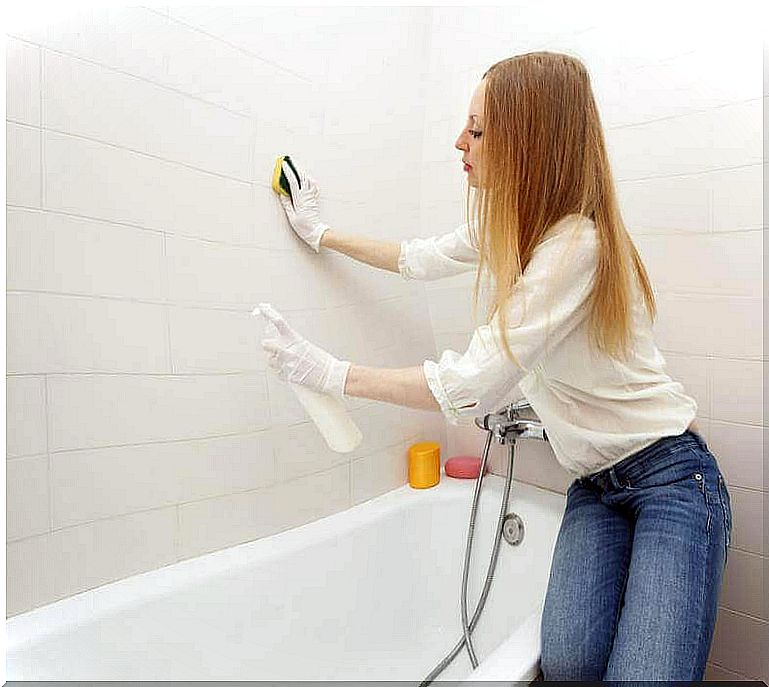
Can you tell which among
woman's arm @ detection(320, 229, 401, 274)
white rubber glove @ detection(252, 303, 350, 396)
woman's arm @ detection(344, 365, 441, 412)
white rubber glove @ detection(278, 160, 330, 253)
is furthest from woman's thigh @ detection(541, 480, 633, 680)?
white rubber glove @ detection(278, 160, 330, 253)

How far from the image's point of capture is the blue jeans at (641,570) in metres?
1.13

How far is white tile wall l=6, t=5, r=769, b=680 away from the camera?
120cm

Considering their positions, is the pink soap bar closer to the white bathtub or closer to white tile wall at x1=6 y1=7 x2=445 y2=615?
the white bathtub

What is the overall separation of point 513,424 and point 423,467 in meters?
0.29

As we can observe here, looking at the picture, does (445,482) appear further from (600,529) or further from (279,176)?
(279,176)

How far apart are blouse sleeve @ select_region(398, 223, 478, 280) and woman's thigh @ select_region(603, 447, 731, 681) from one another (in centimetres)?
58

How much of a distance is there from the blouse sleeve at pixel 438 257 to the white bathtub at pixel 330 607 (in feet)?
1.84

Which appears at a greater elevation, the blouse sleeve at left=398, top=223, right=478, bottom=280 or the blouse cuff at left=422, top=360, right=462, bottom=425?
the blouse sleeve at left=398, top=223, right=478, bottom=280

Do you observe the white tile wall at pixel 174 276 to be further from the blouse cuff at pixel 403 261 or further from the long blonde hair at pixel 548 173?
the long blonde hair at pixel 548 173

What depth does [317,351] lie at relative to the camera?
134cm

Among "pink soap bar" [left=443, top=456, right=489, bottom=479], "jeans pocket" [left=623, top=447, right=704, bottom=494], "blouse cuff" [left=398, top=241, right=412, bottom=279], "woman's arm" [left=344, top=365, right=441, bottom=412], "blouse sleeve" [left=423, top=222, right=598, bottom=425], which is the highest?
"blouse cuff" [left=398, top=241, right=412, bottom=279]

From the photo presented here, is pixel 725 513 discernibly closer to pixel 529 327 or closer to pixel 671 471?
pixel 671 471

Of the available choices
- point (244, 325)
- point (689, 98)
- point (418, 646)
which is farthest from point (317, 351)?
point (689, 98)

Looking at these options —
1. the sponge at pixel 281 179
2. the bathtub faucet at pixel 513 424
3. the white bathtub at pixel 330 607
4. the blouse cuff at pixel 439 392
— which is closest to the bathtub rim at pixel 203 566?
the white bathtub at pixel 330 607
